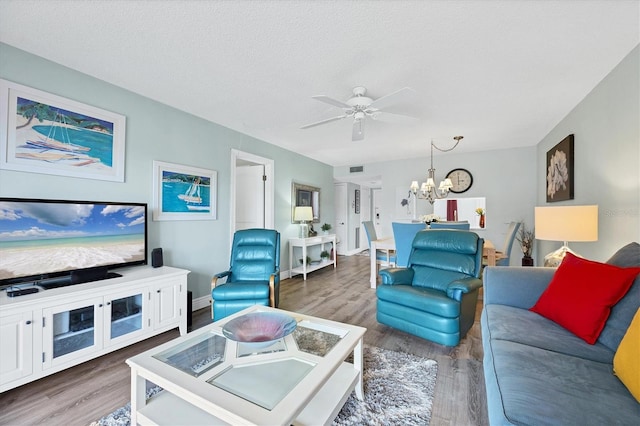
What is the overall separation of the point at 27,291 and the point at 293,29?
2573mm

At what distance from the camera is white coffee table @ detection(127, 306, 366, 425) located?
1.09 meters

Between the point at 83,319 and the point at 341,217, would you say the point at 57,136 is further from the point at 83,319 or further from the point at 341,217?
the point at 341,217

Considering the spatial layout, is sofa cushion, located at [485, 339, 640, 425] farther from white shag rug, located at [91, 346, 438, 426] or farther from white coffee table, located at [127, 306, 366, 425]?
white coffee table, located at [127, 306, 366, 425]

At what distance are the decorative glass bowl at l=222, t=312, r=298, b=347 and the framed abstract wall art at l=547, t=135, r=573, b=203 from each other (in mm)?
3511

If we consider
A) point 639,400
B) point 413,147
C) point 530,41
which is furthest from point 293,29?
point 413,147

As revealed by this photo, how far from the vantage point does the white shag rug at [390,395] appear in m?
1.52

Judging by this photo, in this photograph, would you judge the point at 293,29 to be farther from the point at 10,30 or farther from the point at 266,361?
the point at 266,361

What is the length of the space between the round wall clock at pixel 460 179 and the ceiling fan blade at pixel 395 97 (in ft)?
12.1

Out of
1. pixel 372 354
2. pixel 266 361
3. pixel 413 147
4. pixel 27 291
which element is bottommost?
pixel 372 354

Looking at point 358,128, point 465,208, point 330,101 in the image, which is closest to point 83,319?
point 330,101

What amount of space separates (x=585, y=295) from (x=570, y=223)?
2.93 ft

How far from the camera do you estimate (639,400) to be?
38.1 inches

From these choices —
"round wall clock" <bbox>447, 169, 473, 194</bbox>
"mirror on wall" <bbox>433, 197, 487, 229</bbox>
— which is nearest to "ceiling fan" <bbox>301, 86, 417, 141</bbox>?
"round wall clock" <bbox>447, 169, 473, 194</bbox>

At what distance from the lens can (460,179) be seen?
17.6 feet
